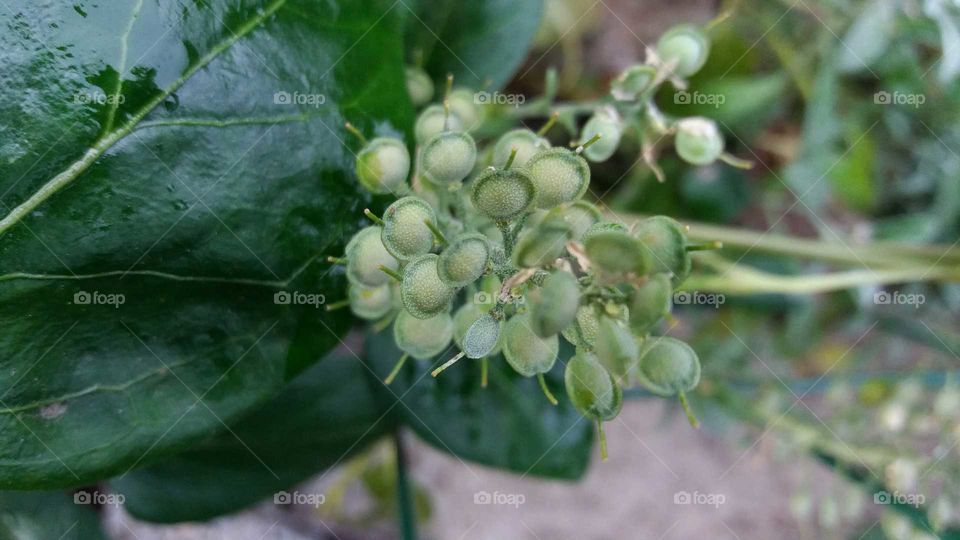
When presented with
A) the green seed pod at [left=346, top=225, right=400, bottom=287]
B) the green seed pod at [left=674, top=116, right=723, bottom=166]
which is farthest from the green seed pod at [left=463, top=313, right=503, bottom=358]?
the green seed pod at [left=674, top=116, right=723, bottom=166]

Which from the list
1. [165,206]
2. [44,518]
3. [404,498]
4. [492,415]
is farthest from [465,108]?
[44,518]

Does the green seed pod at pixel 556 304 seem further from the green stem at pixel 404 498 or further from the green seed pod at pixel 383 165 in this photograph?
the green stem at pixel 404 498

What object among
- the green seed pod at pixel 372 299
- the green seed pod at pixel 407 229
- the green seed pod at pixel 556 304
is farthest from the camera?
the green seed pod at pixel 372 299

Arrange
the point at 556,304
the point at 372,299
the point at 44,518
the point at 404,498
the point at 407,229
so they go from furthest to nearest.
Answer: the point at 404,498, the point at 44,518, the point at 372,299, the point at 407,229, the point at 556,304

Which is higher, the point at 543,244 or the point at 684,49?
the point at 684,49

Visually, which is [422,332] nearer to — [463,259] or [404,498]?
[463,259]

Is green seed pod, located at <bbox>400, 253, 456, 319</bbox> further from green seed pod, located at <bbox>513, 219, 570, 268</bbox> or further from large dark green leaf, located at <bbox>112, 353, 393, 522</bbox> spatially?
large dark green leaf, located at <bbox>112, 353, 393, 522</bbox>

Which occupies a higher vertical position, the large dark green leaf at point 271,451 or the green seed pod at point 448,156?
the green seed pod at point 448,156

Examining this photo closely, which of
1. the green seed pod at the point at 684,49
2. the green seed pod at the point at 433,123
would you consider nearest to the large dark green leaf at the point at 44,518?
the green seed pod at the point at 433,123
